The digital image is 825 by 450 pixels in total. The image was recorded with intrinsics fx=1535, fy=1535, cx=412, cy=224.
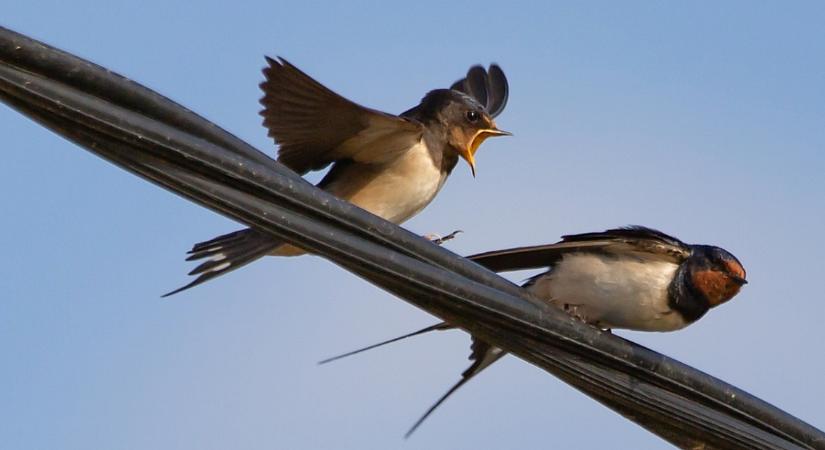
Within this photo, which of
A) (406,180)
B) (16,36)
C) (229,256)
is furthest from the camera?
(406,180)

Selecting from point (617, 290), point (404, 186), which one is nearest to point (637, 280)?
point (617, 290)

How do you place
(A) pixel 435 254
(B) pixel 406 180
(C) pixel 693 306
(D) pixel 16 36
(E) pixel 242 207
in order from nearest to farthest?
1. (D) pixel 16 36
2. (E) pixel 242 207
3. (A) pixel 435 254
4. (C) pixel 693 306
5. (B) pixel 406 180

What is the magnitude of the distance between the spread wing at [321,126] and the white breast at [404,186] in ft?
0.14

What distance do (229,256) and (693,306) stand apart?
1.47 m

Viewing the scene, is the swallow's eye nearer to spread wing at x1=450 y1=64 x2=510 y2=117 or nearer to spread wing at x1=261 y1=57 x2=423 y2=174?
spread wing at x1=261 y1=57 x2=423 y2=174

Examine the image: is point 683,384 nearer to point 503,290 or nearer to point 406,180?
point 503,290

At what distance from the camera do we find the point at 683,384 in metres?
2.71

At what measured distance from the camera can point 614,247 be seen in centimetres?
386

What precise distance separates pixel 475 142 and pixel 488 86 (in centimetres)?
129

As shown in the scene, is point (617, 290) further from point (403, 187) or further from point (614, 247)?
point (403, 187)

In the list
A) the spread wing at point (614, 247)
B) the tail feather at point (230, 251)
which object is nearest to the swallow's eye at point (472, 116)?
the tail feather at point (230, 251)

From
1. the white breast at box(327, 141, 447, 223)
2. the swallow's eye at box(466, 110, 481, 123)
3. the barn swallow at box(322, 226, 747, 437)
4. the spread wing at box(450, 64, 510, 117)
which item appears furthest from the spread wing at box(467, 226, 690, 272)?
the spread wing at box(450, 64, 510, 117)

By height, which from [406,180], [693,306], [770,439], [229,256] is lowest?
[770,439]

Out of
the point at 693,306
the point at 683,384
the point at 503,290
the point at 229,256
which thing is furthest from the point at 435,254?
the point at 229,256
